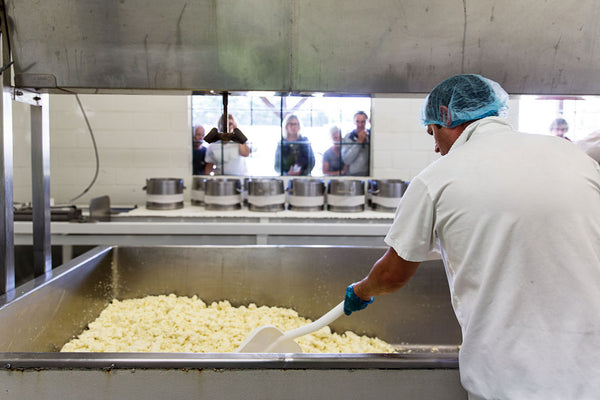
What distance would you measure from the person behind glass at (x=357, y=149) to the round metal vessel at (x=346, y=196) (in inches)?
26.7

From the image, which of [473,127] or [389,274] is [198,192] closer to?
[389,274]

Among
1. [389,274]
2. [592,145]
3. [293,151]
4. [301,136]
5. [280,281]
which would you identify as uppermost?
[301,136]

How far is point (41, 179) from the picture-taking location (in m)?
1.61

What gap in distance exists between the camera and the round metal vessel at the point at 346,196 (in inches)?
135

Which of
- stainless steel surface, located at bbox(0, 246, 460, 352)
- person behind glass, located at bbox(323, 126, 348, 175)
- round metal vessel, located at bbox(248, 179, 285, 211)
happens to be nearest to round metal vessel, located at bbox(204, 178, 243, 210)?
round metal vessel, located at bbox(248, 179, 285, 211)

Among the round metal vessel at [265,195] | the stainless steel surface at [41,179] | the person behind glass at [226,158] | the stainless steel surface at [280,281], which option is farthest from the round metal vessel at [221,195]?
the stainless steel surface at [41,179]

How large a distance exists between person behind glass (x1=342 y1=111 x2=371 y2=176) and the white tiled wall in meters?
0.14

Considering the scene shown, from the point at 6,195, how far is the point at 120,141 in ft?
8.39

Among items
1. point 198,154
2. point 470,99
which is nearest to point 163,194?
point 198,154

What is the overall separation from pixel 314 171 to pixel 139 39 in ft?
9.46

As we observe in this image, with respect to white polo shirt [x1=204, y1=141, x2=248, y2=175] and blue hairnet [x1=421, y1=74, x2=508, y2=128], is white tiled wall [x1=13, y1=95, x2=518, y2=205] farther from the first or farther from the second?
blue hairnet [x1=421, y1=74, x2=508, y2=128]

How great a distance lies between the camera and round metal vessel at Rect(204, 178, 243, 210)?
11.1ft

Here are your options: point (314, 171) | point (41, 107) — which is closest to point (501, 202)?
point (41, 107)

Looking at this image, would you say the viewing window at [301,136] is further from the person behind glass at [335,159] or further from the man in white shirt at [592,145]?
the man in white shirt at [592,145]
